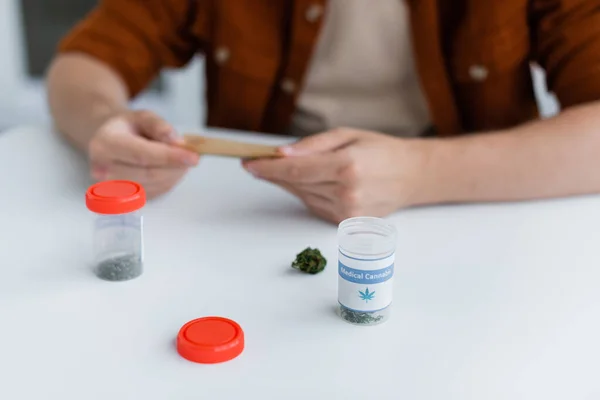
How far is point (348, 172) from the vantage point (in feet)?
2.68

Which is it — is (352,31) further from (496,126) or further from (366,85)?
(496,126)

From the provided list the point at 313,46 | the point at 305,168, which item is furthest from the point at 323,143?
the point at 313,46

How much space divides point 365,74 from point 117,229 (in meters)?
0.51

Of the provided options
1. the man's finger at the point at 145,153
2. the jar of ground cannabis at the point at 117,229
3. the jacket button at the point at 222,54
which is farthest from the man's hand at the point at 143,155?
the jacket button at the point at 222,54

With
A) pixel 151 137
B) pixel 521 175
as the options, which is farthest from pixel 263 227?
pixel 521 175

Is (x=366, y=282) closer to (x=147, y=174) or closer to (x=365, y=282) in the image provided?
(x=365, y=282)

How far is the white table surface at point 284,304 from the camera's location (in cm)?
56

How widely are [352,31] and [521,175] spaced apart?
36cm

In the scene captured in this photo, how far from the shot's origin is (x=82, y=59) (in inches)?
45.2

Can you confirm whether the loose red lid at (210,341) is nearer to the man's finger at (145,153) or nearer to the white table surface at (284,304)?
the white table surface at (284,304)

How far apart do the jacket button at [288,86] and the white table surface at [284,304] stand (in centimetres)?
26

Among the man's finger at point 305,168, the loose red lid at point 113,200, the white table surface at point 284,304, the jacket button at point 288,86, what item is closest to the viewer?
the white table surface at point 284,304

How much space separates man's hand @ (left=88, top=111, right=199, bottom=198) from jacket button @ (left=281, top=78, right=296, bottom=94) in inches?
11.2

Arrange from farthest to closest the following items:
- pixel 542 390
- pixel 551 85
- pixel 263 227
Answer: pixel 551 85 → pixel 263 227 → pixel 542 390
